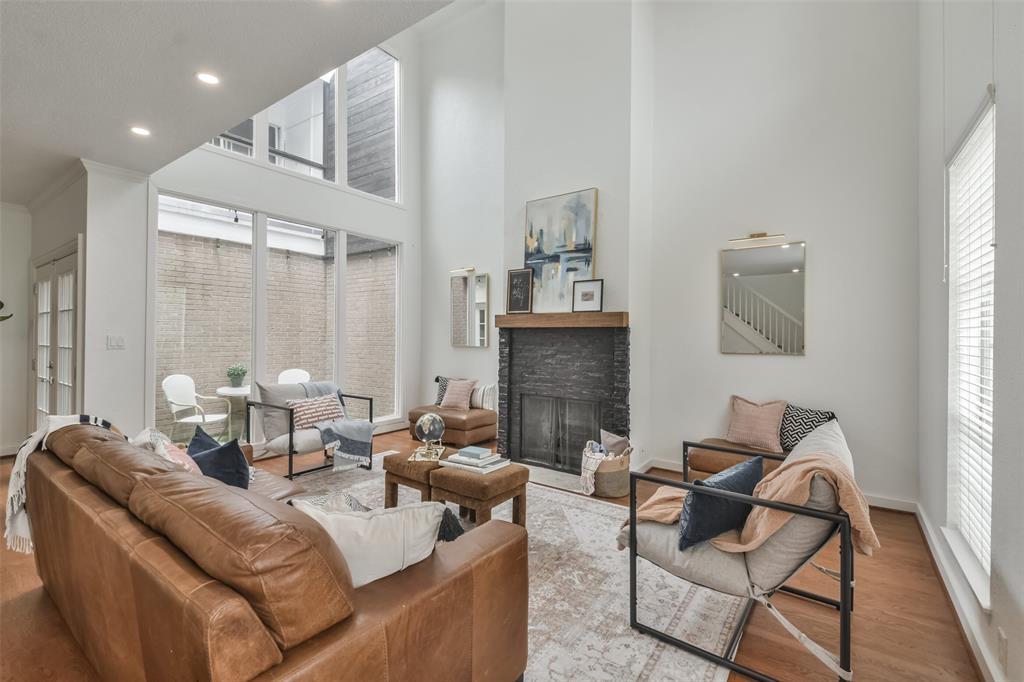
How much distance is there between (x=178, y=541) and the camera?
1101mm

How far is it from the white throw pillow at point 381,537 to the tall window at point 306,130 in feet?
16.8

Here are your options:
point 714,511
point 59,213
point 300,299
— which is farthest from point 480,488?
point 59,213

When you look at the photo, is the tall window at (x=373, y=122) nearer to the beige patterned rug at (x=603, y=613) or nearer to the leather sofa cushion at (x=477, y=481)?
the leather sofa cushion at (x=477, y=481)

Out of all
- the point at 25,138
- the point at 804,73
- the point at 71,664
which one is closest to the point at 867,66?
the point at 804,73

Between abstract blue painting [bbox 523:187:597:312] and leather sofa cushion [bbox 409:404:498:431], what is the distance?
148 cm

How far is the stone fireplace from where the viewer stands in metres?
4.20

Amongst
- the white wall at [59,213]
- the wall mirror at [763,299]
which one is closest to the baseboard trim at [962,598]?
the wall mirror at [763,299]

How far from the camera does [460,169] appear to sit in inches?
248

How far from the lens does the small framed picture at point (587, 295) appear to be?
4297 mm

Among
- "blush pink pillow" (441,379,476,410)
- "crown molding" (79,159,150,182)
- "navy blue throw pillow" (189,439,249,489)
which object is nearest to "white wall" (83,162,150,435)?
"crown molding" (79,159,150,182)

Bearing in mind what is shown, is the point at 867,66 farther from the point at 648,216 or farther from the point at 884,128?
the point at 648,216

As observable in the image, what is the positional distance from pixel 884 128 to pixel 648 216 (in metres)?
1.80

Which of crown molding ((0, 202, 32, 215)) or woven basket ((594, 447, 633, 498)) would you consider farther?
crown molding ((0, 202, 32, 215))

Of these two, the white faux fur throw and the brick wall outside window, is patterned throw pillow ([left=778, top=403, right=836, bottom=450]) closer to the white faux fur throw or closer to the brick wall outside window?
the white faux fur throw
